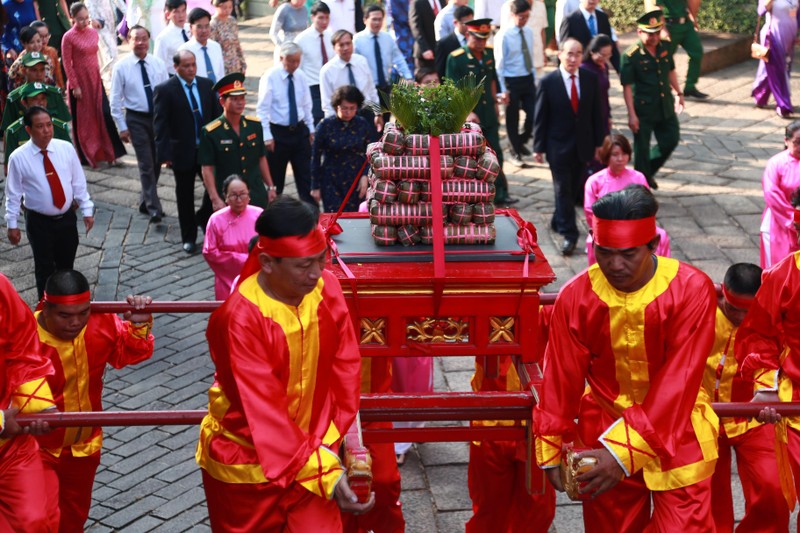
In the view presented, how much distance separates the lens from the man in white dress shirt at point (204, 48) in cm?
1212

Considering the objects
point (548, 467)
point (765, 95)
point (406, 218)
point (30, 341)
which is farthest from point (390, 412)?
point (765, 95)

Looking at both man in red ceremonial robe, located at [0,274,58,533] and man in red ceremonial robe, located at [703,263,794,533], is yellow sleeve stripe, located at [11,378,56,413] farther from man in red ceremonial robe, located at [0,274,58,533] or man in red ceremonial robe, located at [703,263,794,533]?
man in red ceremonial robe, located at [703,263,794,533]

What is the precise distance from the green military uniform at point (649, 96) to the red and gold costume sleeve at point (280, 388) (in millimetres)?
8233

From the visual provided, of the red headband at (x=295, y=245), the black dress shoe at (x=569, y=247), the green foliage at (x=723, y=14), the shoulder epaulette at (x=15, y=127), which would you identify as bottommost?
the black dress shoe at (x=569, y=247)

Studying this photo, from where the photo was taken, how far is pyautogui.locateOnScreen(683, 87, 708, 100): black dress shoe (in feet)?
52.3

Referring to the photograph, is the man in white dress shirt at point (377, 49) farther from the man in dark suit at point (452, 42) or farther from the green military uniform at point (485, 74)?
the green military uniform at point (485, 74)

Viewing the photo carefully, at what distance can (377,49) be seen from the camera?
508 inches

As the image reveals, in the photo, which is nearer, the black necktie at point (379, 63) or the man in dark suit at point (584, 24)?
the black necktie at point (379, 63)

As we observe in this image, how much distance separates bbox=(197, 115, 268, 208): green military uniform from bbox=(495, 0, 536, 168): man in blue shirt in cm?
392

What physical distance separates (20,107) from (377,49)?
3.90 m

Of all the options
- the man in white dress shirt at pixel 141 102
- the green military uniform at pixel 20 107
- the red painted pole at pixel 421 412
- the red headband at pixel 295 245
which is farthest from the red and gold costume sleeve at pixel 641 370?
the man in white dress shirt at pixel 141 102

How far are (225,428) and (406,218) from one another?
1562mm

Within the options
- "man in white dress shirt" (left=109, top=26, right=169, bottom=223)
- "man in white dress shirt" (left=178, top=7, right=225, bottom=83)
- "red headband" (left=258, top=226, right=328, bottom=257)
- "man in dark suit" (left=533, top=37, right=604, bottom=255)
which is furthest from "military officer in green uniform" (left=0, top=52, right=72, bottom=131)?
"red headband" (left=258, top=226, right=328, bottom=257)

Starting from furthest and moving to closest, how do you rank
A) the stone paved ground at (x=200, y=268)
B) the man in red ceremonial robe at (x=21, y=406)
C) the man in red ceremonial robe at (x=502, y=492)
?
the stone paved ground at (x=200, y=268) → the man in red ceremonial robe at (x=502, y=492) → the man in red ceremonial robe at (x=21, y=406)
